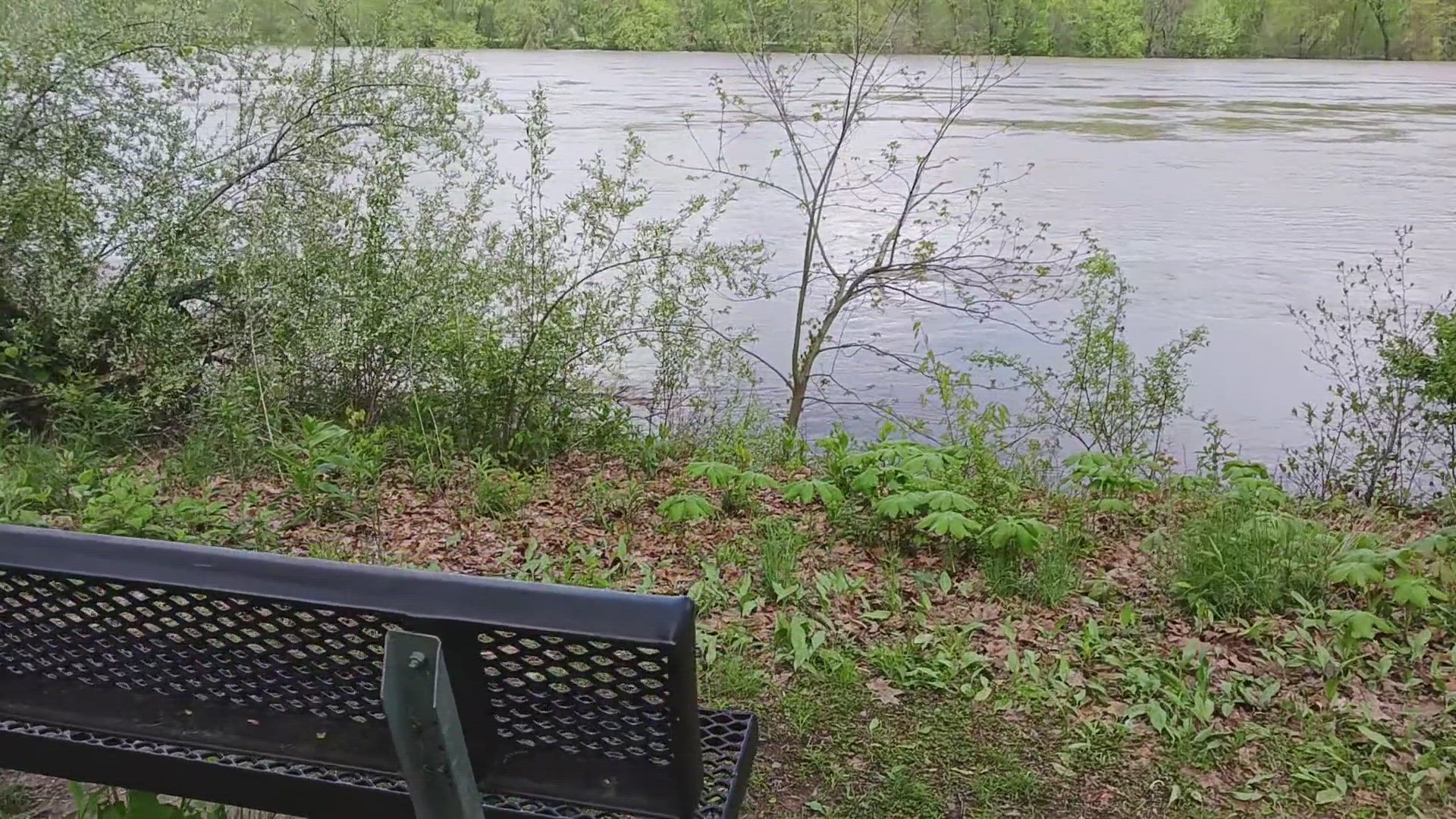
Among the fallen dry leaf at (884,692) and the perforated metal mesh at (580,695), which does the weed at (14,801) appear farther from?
the fallen dry leaf at (884,692)

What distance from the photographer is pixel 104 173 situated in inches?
247

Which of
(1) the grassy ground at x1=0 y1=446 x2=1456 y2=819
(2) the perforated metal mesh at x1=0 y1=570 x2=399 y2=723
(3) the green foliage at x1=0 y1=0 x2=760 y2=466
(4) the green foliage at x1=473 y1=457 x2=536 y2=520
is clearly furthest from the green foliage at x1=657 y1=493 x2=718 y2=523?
(2) the perforated metal mesh at x1=0 y1=570 x2=399 y2=723

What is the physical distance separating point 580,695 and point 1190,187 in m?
15.5

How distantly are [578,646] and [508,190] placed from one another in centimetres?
923

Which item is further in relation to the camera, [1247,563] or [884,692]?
[1247,563]

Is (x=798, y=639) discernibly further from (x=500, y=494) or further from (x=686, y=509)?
(x=500, y=494)

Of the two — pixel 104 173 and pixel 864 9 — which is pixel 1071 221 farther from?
pixel 104 173

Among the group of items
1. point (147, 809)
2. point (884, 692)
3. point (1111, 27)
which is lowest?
point (884, 692)

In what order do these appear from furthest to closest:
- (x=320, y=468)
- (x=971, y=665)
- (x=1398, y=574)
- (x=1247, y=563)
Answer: (x=320, y=468) < (x=1398, y=574) < (x=1247, y=563) < (x=971, y=665)

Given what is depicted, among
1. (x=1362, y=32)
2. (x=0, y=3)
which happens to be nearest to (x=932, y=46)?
(x=0, y=3)

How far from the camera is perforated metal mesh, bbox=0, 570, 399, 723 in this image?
1.37 m

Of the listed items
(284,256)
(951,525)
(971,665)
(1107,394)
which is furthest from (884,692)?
(1107,394)

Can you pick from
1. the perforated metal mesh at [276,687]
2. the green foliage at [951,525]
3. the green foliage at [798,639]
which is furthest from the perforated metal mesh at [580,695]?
the green foliage at [951,525]

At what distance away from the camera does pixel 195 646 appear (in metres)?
1.46
